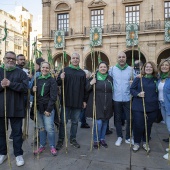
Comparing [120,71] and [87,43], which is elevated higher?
[87,43]

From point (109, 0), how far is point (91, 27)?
314cm

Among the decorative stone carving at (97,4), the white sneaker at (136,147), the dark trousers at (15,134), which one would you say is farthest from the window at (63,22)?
the dark trousers at (15,134)

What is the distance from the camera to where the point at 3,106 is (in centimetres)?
322

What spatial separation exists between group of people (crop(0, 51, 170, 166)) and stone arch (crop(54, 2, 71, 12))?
17432 millimetres

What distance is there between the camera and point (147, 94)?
3.77 metres

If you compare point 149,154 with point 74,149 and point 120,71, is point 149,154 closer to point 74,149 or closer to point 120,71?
point 74,149

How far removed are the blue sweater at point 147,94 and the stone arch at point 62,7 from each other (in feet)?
58.6

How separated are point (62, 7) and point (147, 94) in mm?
18692

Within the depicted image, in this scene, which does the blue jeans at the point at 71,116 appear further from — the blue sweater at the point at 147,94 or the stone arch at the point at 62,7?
the stone arch at the point at 62,7

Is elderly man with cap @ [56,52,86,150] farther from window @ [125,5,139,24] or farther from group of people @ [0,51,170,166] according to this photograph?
window @ [125,5,139,24]

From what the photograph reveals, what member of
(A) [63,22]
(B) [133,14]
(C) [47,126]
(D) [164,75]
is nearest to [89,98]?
(C) [47,126]

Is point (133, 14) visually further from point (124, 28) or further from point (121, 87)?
point (121, 87)

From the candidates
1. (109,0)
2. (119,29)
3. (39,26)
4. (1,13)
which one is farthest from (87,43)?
(39,26)

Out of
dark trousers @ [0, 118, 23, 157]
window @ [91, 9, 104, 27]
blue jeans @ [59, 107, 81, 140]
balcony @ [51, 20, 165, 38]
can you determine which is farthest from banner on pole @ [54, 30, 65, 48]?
dark trousers @ [0, 118, 23, 157]
